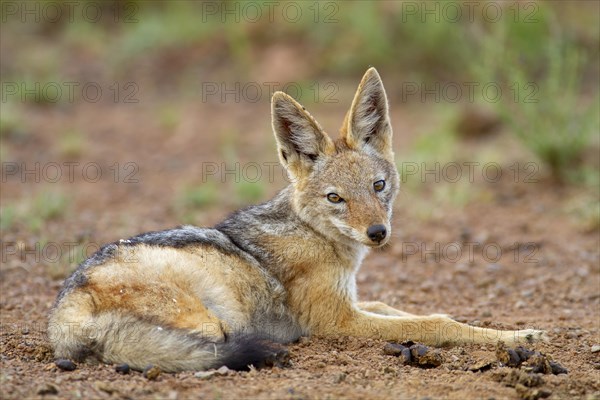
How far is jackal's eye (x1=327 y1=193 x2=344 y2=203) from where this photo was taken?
20.2ft

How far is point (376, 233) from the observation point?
578cm

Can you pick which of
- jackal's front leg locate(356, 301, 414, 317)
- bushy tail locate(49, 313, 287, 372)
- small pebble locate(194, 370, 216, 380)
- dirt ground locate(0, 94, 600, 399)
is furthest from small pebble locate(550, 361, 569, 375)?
small pebble locate(194, 370, 216, 380)

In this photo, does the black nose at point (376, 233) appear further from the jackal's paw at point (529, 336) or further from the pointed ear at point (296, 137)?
the jackal's paw at point (529, 336)

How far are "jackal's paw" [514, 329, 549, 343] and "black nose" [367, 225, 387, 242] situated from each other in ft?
4.28

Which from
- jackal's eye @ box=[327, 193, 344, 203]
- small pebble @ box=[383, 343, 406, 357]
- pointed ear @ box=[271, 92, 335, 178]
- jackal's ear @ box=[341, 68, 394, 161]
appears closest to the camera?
small pebble @ box=[383, 343, 406, 357]

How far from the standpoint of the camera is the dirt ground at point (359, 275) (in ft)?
15.6

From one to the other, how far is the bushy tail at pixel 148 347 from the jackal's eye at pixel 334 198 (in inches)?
61.6

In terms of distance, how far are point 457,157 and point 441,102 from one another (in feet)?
9.82

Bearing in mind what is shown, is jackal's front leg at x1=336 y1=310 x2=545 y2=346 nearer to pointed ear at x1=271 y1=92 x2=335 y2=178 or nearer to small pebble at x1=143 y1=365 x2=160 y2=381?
pointed ear at x1=271 y1=92 x2=335 y2=178

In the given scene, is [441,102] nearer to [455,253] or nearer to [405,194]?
[405,194]

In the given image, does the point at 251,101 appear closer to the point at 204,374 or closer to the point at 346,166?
the point at 346,166

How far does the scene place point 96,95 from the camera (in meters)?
16.2

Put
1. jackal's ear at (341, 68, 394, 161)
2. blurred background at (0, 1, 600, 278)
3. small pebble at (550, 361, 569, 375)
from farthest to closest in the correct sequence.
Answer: blurred background at (0, 1, 600, 278) < jackal's ear at (341, 68, 394, 161) < small pebble at (550, 361, 569, 375)

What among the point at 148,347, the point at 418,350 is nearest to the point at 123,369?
the point at 148,347
